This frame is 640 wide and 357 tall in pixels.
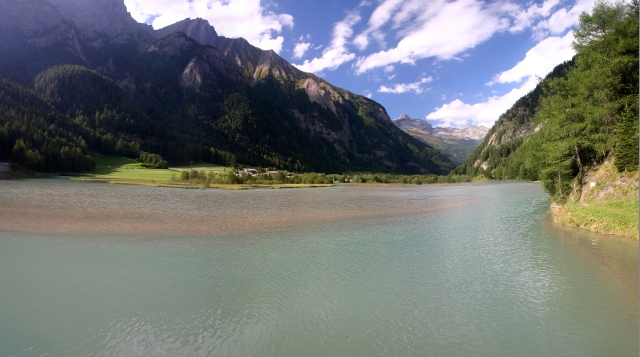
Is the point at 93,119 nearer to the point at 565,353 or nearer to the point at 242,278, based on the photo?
the point at 242,278

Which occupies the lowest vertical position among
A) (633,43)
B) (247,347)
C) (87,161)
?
(247,347)

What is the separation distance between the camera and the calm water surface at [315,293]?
10703 millimetres

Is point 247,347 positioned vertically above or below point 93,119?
below

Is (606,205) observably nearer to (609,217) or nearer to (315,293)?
(609,217)

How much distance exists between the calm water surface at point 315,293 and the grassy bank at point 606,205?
1.37 metres

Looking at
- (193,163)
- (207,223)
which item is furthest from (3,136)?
(207,223)

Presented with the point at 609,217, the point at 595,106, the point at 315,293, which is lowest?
the point at 315,293

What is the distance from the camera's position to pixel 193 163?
588 feet

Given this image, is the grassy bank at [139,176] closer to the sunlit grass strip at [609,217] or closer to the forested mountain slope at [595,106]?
the forested mountain slope at [595,106]

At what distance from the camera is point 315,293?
14.9m

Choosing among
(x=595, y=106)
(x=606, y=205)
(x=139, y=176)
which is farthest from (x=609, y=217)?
(x=139, y=176)

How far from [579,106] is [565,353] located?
100 ft

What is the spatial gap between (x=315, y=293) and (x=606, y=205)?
1036 inches

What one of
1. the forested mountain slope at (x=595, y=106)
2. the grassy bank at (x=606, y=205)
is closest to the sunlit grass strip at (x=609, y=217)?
the grassy bank at (x=606, y=205)
